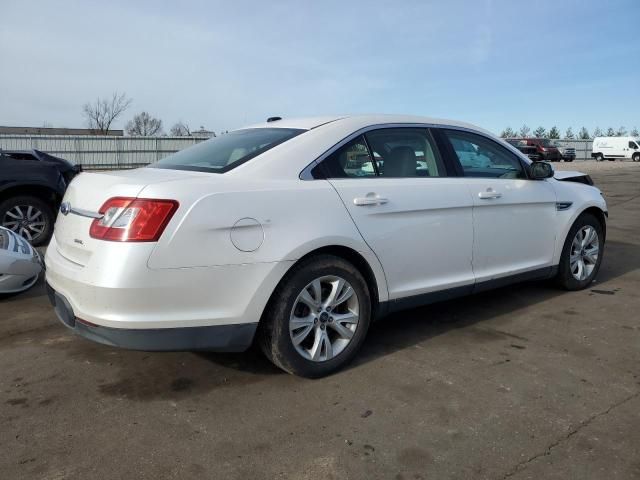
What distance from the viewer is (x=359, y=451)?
259 cm

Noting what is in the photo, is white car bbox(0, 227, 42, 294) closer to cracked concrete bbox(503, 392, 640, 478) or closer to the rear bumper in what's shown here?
the rear bumper

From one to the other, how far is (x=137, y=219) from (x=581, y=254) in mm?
4163

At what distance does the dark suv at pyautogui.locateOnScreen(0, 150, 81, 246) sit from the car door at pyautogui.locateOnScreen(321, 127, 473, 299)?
5.55m

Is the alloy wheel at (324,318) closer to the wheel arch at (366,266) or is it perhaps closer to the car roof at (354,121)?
the wheel arch at (366,266)

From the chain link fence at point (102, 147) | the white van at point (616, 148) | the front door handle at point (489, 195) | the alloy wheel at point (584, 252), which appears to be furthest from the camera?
the white van at point (616, 148)

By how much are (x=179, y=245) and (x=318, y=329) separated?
99 centimetres

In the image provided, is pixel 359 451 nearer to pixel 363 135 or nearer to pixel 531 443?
pixel 531 443

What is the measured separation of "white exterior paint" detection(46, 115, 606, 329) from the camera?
281 cm

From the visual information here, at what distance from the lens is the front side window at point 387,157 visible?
11.6 ft

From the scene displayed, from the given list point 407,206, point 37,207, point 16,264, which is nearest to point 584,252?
point 407,206

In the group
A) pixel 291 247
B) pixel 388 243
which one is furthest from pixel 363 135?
pixel 291 247

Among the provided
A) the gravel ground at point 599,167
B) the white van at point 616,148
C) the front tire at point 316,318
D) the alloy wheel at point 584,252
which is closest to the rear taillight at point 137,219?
the front tire at point 316,318

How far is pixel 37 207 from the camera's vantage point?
7621 mm

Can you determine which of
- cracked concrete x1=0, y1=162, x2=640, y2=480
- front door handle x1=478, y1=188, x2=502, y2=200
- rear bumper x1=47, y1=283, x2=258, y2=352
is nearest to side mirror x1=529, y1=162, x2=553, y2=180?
front door handle x1=478, y1=188, x2=502, y2=200
